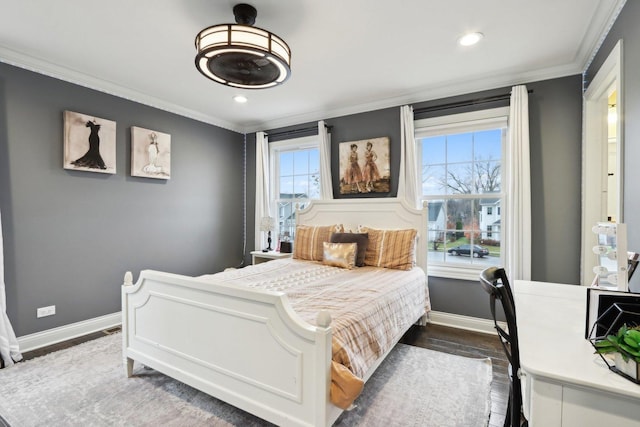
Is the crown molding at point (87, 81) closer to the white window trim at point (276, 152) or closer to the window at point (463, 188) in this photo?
the white window trim at point (276, 152)

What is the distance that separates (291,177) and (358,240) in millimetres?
1800

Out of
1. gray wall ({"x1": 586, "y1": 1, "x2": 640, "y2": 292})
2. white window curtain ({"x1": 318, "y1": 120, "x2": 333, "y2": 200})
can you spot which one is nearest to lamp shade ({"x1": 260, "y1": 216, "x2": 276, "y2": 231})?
white window curtain ({"x1": 318, "y1": 120, "x2": 333, "y2": 200})

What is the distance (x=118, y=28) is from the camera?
2.24 m

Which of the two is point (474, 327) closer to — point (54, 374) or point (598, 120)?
point (598, 120)

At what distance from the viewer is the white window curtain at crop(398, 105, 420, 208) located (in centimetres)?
345

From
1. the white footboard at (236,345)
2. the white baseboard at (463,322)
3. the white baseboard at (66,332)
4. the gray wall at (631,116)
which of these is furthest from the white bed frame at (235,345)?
the white baseboard at (463,322)

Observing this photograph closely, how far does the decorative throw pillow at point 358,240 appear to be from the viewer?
3.24 m

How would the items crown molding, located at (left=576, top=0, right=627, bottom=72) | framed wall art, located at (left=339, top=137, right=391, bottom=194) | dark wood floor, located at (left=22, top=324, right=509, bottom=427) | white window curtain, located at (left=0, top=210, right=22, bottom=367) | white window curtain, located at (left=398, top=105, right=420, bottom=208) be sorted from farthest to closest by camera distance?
framed wall art, located at (left=339, top=137, right=391, bottom=194), white window curtain, located at (left=398, top=105, right=420, bottom=208), white window curtain, located at (left=0, top=210, right=22, bottom=367), dark wood floor, located at (left=22, top=324, right=509, bottom=427), crown molding, located at (left=576, top=0, right=627, bottom=72)

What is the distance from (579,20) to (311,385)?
2.93m

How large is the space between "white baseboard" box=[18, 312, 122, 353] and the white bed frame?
1222 millimetres

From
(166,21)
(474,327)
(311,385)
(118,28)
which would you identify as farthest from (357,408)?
(118,28)

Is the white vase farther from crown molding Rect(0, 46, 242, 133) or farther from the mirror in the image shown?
crown molding Rect(0, 46, 242, 133)

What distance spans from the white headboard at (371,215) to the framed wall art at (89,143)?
7.45 feet

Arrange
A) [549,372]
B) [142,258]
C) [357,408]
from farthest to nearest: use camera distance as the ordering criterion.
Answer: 1. [142,258]
2. [357,408]
3. [549,372]
